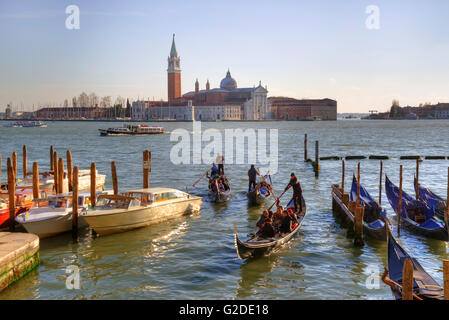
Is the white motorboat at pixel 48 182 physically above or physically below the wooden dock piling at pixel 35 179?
below

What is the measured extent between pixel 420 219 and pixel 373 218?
113 cm

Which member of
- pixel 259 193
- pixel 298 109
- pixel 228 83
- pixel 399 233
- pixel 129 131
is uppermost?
Answer: pixel 228 83

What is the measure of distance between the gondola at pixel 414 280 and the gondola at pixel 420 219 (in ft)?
13.0

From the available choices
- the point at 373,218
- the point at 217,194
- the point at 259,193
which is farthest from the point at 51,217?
the point at 373,218

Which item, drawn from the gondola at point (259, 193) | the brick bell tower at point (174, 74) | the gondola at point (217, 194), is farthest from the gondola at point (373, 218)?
the brick bell tower at point (174, 74)

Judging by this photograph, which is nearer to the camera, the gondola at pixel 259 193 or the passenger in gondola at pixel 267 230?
the passenger in gondola at pixel 267 230

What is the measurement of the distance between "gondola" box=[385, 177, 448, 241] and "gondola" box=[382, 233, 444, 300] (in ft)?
13.0

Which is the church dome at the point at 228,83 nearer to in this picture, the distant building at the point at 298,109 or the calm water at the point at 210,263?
the distant building at the point at 298,109

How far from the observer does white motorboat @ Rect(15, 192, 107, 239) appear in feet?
36.8

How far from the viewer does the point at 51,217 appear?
11398 mm

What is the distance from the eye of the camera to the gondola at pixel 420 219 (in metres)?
11.5
